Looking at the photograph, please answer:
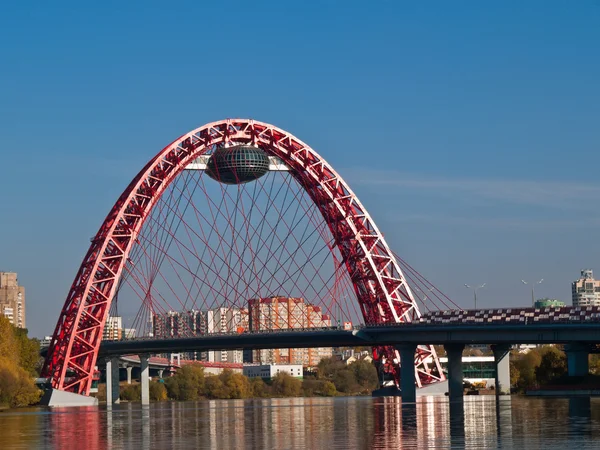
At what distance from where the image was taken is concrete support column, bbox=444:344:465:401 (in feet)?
319

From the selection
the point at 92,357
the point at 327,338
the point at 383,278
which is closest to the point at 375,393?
the point at 383,278

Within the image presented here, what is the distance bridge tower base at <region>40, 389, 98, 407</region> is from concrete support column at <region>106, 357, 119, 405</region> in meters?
20.7

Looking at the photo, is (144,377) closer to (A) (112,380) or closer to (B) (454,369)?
(A) (112,380)

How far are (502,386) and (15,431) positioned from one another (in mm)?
52529

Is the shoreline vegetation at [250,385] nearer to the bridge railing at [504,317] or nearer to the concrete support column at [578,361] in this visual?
the bridge railing at [504,317]

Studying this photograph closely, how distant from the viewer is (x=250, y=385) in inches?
6658

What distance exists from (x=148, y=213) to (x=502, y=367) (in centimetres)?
3318

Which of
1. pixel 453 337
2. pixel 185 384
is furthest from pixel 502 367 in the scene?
pixel 185 384

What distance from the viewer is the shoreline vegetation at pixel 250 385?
155 meters

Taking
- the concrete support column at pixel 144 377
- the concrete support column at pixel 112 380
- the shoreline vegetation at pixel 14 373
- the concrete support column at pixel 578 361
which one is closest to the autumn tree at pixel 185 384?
the concrete support column at pixel 144 377

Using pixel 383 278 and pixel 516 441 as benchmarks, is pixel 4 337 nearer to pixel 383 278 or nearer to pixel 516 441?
pixel 383 278

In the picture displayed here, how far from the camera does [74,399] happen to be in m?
101

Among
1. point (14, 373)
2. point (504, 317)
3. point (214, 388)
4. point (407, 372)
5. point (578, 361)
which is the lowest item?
point (214, 388)

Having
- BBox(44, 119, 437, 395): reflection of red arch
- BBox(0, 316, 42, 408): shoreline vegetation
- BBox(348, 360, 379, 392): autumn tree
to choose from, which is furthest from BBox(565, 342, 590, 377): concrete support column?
BBox(348, 360, 379, 392): autumn tree
